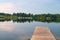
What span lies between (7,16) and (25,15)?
6129 millimetres

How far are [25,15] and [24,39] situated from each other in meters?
52.7

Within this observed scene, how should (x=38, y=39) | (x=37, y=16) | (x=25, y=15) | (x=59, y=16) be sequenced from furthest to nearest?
(x=25, y=15)
(x=37, y=16)
(x=59, y=16)
(x=38, y=39)

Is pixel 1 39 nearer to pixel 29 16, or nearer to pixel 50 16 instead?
pixel 50 16

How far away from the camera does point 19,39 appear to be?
10.2 m

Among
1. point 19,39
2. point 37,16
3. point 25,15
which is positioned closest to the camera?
point 19,39

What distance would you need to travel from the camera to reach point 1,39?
10.3 metres

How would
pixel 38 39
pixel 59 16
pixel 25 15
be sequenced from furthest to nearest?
pixel 25 15 → pixel 59 16 → pixel 38 39

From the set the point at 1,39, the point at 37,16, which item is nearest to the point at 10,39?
the point at 1,39

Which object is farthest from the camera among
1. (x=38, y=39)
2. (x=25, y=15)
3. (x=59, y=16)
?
(x=25, y=15)

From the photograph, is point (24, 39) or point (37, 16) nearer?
point (24, 39)

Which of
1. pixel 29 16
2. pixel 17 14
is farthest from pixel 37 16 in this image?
pixel 17 14

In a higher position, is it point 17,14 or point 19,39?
point 19,39

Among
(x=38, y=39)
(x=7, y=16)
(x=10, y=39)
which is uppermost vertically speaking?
(x=38, y=39)

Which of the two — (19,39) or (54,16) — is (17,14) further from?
(19,39)
